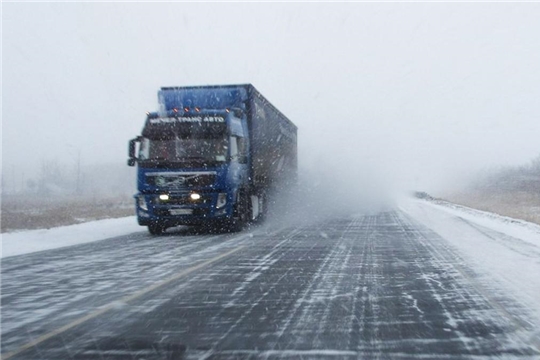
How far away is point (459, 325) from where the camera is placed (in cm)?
523

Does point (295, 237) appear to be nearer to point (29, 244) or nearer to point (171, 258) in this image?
point (171, 258)

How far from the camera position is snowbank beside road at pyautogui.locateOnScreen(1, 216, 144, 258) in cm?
1259

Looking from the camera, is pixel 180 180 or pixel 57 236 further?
pixel 57 236

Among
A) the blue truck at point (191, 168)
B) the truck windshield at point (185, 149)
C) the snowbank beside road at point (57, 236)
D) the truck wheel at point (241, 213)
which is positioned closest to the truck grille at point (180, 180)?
the blue truck at point (191, 168)

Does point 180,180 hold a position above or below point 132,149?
below

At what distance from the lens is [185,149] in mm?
14734

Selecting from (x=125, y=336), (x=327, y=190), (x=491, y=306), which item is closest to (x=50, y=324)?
(x=125, y=336)

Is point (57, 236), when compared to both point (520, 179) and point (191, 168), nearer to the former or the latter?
point (191, 168)

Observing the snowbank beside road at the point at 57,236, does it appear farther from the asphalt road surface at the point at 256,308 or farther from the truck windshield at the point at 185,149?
the truck windshield at the point at 185,149

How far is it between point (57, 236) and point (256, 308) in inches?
433

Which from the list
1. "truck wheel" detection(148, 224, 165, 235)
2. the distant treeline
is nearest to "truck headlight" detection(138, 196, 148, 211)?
"truck wheel" detection(148, 224, 165, 235)

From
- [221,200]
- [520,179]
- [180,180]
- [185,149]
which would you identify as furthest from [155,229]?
[520,179]

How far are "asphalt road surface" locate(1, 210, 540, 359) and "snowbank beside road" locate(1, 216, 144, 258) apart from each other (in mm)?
2203

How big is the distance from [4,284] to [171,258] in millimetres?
3258
